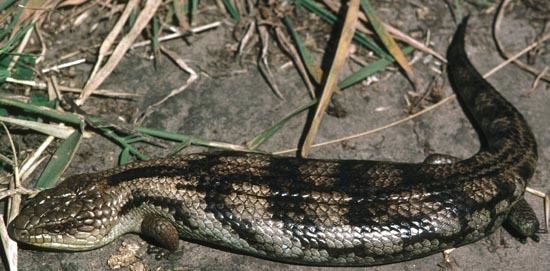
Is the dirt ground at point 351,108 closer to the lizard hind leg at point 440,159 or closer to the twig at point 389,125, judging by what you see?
the twig at point 389,125

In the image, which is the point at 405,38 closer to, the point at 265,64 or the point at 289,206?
the point at 265,64

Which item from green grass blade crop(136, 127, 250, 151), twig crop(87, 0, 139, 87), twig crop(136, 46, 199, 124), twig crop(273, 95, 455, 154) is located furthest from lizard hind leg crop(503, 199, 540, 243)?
twig crop(87, 0, 139, 87)

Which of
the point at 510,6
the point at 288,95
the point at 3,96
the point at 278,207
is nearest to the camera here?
the point at 278,207

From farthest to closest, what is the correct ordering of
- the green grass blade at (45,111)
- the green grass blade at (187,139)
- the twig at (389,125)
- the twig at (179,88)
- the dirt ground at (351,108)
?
the twig at (179,88), the twig at (389,125), the green grass blade at (187,139), the green grass blade at (45,111), the dirt ground at (351,108)

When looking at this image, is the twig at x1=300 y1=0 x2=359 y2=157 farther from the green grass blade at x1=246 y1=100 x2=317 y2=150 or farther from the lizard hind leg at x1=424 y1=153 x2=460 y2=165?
→ the lizard hind leg at x1=424 y1=153 x2=460 y2=165

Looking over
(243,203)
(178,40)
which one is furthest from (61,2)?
(243,203)

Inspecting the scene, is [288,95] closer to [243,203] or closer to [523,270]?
[243,203]

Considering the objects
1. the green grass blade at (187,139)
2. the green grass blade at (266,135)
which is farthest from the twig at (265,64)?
the green grass blade at (187,139)
